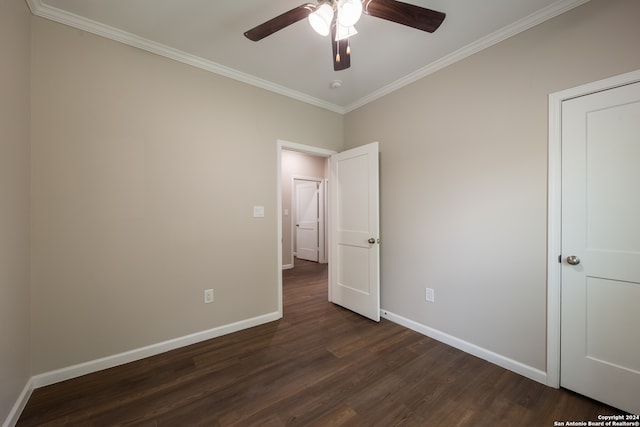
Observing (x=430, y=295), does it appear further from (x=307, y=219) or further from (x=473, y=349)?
(x=307, y=219)

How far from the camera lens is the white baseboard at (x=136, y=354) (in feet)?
5.89

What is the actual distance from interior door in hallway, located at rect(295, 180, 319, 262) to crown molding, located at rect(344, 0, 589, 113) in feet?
11.9

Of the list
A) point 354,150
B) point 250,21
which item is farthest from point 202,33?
point 354,150

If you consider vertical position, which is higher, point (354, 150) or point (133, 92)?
point (133, 92)

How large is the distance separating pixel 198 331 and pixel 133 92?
7.19ft

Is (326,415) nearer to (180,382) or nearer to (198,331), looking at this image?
(180,382)

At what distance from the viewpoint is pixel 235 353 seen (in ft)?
7.23

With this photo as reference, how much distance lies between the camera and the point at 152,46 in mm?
2156

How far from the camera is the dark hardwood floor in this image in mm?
1512

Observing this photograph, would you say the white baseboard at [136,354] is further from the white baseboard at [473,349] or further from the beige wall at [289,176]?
the beige wall at [289,176]

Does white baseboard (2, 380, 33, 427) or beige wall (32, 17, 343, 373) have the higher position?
beige wall (32, 17, 343, 373)

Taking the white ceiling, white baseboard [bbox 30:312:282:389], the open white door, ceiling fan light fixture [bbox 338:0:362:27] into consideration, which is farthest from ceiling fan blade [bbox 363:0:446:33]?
white baseboard [bbox 30:312:282:389]

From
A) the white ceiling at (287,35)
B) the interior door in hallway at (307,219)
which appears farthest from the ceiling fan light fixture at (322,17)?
the interior door in hallway at (307,219)

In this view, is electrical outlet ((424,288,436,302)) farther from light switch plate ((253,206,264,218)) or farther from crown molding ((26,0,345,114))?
crown molding ((26,0,345,114))
